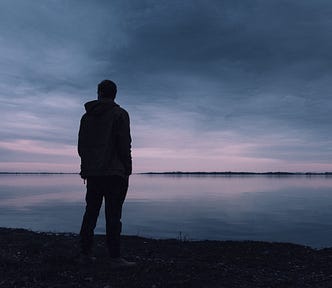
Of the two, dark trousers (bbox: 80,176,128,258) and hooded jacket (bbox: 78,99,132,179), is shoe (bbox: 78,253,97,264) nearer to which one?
dark trousers (bbox: 80,176,128,258)

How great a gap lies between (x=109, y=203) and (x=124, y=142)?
1.16 m

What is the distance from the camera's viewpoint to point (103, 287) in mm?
5727

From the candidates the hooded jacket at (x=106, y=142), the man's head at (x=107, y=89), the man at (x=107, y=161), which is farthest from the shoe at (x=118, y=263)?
the man's head at (x=107, y=89)

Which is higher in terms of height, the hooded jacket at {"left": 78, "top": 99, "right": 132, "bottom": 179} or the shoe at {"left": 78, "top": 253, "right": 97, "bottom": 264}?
the hooded jacket at {"left": 78, "top": 99, "right": 132, "bottom": 179}

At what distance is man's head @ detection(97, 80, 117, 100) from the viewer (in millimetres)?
7199

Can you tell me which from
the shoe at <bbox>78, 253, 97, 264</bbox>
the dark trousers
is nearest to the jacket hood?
the dark trousers

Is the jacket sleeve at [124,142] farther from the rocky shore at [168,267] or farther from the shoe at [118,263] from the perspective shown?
the rocky shore at [168,267]

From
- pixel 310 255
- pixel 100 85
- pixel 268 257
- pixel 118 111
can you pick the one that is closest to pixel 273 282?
pixel 268 257

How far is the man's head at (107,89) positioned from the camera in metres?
7.20

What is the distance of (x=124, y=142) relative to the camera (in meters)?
6.89

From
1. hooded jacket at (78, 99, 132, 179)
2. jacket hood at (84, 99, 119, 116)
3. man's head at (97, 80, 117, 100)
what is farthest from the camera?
man's head at (97, 80, 117, 100)

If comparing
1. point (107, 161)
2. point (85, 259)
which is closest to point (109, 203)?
point (107, 161)

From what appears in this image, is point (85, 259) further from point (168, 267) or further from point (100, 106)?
point (100, 106)

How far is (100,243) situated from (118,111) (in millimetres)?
4630
